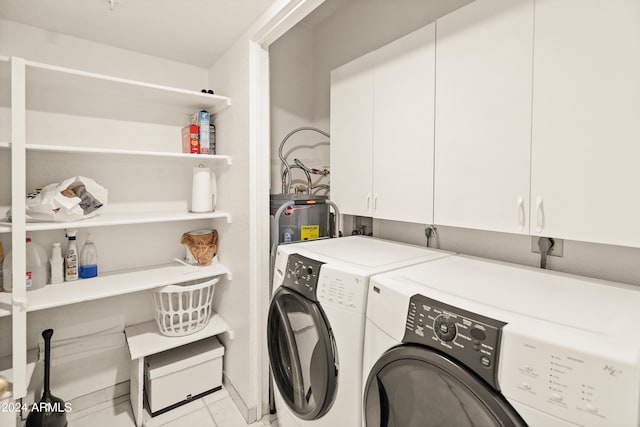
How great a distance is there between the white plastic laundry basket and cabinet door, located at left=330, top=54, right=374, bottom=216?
101 cm

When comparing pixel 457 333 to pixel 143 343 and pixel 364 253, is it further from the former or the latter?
pixel 143 343

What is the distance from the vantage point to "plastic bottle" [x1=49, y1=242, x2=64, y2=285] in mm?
1844

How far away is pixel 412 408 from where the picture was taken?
1013mm

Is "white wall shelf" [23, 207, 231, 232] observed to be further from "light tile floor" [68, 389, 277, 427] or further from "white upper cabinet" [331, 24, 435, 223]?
"light tile floor" [68, 389, 277, 427]

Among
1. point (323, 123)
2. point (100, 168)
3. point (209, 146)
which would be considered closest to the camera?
point (100, 168)

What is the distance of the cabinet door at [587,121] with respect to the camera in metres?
0.95

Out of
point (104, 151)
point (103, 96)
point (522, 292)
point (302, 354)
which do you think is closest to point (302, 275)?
point (302, 354)

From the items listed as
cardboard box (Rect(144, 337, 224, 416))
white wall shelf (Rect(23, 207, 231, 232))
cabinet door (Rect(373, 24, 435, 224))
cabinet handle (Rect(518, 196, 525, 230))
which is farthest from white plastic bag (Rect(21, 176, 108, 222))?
cabinet handle (Rect(518, 196, 525, 230))

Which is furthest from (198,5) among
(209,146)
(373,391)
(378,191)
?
(373,391)

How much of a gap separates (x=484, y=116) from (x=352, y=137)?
797 millimetres

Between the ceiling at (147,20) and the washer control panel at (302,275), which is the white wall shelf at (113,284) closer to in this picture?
the washer control panel at (302,275)

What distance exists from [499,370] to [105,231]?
7.45 ft

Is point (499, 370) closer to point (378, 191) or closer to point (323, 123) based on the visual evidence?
point (378, 191)

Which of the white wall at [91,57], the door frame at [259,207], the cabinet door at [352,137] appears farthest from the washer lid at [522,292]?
the white wall at [91,57]
